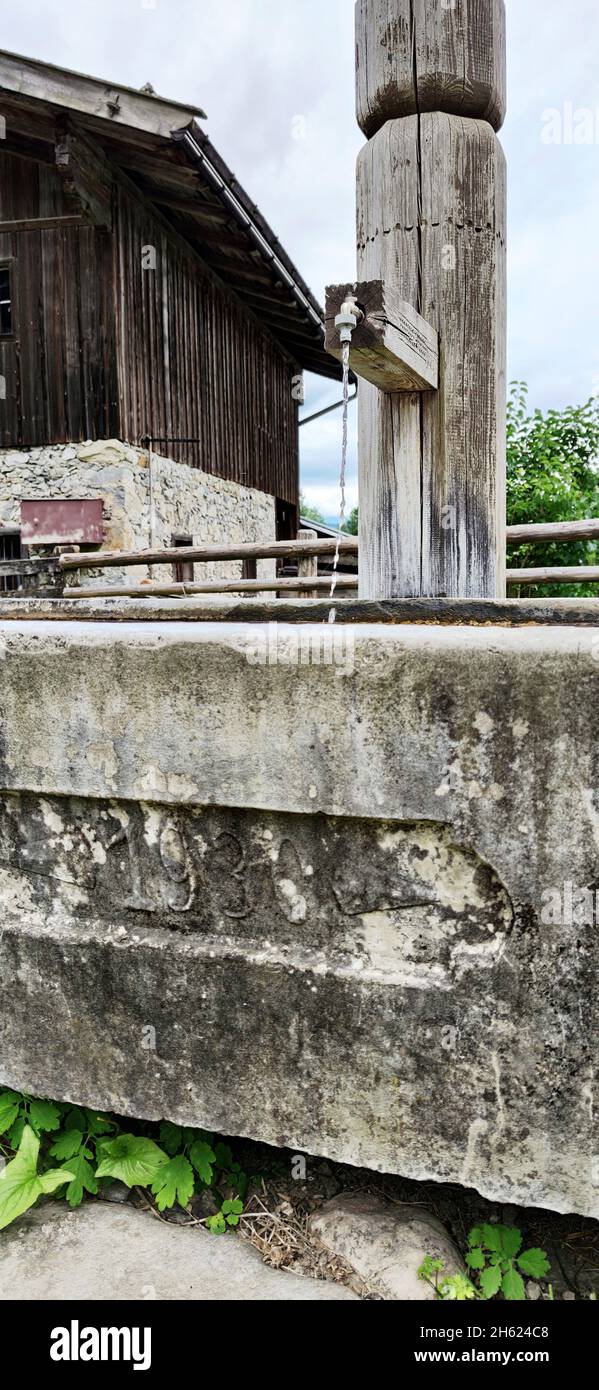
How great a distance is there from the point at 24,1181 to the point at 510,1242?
3.51 ft

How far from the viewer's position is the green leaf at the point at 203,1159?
1916 millimetres

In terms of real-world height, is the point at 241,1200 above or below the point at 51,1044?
below

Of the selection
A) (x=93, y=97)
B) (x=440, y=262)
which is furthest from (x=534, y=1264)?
(x=93, y=97)

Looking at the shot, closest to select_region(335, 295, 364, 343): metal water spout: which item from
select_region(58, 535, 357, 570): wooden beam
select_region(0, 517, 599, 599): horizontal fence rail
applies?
select_region(0, 517, 599, 599): horizontal fence rail

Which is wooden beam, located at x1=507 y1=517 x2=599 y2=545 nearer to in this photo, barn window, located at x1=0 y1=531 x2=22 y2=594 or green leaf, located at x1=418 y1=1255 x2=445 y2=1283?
green leaf, located at x1=418 y1=1255 x2=445 y2=1283

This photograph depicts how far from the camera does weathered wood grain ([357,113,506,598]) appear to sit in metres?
2.19

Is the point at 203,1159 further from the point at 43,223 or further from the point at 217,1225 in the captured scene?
the point at 43,223

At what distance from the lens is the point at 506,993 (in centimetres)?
155

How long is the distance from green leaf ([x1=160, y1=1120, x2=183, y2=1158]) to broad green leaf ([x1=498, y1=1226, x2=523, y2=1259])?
0.76 meters

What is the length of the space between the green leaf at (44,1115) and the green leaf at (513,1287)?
1.09m

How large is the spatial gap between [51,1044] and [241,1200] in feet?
1.87

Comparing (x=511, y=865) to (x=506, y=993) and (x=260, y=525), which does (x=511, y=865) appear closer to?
(x=506, y=993)

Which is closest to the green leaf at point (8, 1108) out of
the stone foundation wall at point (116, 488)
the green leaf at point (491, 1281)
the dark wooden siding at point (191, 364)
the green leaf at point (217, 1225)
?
the green leaf at point (217, 1225)

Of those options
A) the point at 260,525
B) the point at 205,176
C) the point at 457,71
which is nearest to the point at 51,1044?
the point at 457,71
